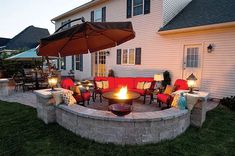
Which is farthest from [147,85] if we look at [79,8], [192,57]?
[79,8]

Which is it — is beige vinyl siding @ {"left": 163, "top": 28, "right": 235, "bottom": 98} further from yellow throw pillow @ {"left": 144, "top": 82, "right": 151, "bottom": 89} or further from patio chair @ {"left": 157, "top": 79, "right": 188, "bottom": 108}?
yellow throw pillow @ {"left": 144, "top": 82, "right": 151, "bottom": 89}

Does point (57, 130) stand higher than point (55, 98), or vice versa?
point (55, 98)

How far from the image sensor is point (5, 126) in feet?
14.8

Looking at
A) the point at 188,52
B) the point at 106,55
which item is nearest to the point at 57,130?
the point at 188,52

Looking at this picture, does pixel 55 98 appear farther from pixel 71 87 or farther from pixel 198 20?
pixel 198 20

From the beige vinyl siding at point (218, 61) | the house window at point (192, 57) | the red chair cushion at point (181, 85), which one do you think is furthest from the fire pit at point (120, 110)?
the house window at point (192, 57)

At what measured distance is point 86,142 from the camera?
11.9 feet

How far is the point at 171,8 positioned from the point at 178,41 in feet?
7.46

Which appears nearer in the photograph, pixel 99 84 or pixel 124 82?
pixel 99 84

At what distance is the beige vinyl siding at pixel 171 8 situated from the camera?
9109 millimetres

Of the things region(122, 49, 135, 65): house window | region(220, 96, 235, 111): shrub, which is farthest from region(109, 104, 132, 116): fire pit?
region(122, 49, 135, 65): house window

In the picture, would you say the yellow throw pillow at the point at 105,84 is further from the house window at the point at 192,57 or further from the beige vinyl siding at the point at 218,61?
the beige vinyl siding at the point at 218,61

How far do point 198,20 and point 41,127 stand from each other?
26.2 ft

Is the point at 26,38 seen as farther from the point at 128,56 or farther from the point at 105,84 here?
the point at 105,84
